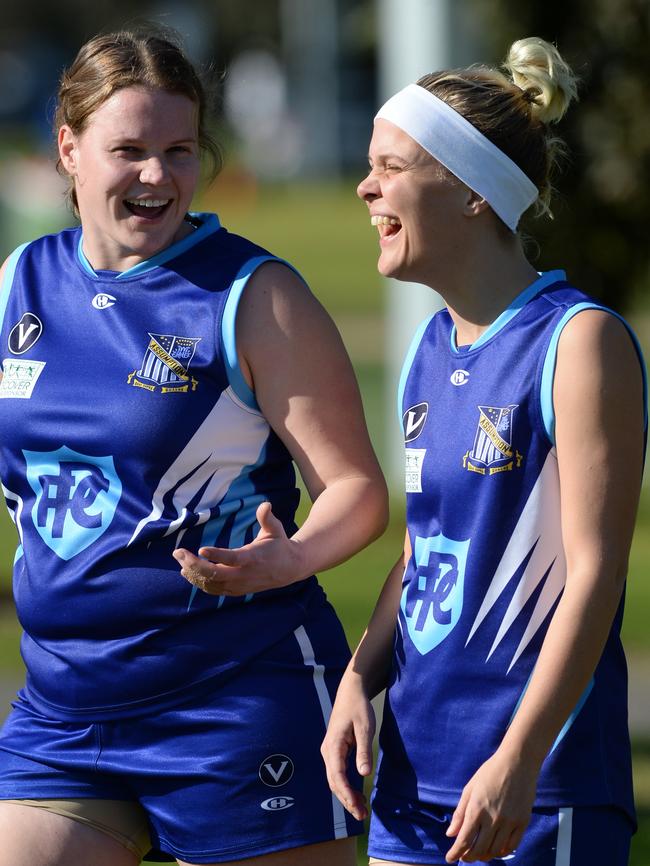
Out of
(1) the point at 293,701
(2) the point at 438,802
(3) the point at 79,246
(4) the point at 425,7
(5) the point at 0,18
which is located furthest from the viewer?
(5) the point at 0,18

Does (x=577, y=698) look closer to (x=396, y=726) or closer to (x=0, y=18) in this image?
(x=396, y=726)

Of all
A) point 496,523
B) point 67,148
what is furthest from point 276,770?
point 67,148

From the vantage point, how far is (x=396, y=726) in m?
3.26

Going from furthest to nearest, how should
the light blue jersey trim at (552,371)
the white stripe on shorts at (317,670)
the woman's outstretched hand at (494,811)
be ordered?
the white stripe on shorts at (317,670) → the light blue jersey trim at (552,371) → the woman's outstretched hand at (494,811)

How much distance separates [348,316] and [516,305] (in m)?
22.0

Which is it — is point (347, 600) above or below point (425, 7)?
below

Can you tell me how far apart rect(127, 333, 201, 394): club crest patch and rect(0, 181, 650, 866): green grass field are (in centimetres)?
181

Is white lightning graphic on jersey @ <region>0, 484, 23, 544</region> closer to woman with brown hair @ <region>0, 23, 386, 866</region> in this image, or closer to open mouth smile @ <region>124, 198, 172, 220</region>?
woman with brown hair @ <region>0, 23, 386, 866</region>

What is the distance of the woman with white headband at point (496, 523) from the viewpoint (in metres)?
2.93

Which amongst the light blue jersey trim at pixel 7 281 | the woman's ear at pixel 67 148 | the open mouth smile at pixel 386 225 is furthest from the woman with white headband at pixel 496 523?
the light blue jersey trim at pixel 7 281

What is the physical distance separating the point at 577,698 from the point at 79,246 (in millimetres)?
1480

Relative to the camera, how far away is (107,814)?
11.4 feet

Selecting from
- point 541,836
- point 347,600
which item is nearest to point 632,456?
point 541,836

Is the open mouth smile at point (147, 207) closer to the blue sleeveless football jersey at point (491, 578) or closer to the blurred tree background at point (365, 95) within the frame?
the blurred tree background at point (365, 95)
